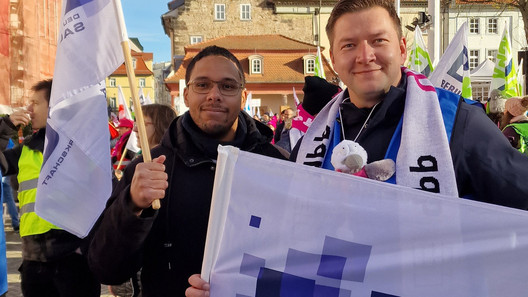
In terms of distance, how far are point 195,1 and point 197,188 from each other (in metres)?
42.4

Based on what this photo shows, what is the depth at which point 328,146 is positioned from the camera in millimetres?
2008

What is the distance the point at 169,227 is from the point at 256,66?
128 feet

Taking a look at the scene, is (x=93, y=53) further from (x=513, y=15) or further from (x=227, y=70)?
(x=513, y=15)

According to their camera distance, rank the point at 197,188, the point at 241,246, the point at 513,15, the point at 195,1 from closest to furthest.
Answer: the point at 241,246, the point at 197,188, the point at 513,15, the point at 195,1

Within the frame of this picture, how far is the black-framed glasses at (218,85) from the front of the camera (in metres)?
2.33

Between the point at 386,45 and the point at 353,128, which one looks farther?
the point at 353,128

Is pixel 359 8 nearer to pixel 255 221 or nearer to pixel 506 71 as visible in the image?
pixel 255 221

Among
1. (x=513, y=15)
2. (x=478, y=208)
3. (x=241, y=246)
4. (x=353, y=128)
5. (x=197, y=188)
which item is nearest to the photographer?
(x=478, y=208)

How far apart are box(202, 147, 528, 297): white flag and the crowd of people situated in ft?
0.38

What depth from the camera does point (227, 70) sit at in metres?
2.34

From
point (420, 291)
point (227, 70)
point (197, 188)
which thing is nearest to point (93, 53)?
point (227, 70)

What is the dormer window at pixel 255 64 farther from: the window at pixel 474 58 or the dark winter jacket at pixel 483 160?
the dark winter jacket at pixel 483 160

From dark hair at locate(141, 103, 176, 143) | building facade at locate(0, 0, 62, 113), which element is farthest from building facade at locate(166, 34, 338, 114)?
dark hair at locate(141, 103, 176, 143)

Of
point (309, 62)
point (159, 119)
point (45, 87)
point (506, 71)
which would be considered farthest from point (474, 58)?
point (45, 87)
